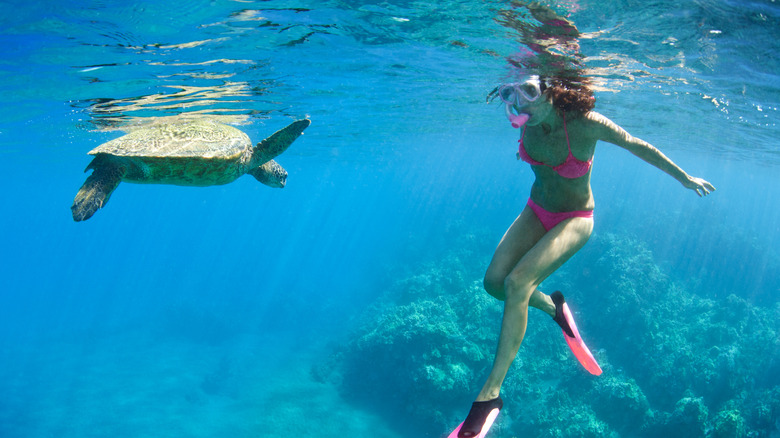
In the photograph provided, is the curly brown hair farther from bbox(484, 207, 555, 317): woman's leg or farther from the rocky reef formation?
the rocky reef formation

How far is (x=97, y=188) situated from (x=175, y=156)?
3.69ft

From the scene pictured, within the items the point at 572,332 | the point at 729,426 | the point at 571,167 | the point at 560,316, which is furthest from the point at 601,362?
the point at 571,167

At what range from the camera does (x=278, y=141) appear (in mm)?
6328

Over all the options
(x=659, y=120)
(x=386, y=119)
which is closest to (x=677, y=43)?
(x=659, y=120)

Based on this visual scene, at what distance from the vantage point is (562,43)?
26.2 ft

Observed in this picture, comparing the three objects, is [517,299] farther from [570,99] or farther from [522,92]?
[570,99]

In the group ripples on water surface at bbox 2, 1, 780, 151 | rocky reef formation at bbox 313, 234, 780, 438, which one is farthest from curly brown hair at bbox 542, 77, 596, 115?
rocky reef formation at bbox 313, 234, 780, 438

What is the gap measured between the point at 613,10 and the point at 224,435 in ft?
59.3

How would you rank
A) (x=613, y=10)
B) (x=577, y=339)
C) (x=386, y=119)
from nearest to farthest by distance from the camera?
(x=577, y=339)
(x=613, y=10)
(x=386, y=119)

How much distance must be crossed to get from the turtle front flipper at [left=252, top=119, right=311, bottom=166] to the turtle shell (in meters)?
0.21

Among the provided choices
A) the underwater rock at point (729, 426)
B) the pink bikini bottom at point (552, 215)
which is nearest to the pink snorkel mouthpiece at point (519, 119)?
the pink bikini bottom at point (552, 215)

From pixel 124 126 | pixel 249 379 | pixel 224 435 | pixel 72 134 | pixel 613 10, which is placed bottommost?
pixel 249 379

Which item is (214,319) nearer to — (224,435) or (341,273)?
(224,435)

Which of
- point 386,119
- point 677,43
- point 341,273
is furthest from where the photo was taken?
point 341,273
